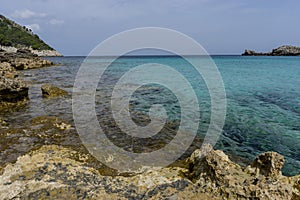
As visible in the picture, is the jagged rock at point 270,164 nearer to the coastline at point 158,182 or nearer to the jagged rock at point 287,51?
the coastline at point 158,182

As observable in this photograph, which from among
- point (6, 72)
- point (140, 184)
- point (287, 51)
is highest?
point (287, 51)

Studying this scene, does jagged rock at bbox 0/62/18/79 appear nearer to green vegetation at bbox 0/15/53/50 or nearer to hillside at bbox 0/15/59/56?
hillside at bbox 0/15/59/56

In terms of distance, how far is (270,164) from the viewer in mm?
4344

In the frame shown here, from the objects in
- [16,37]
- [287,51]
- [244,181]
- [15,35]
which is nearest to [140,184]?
[244,181]

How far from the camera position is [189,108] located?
14.1m

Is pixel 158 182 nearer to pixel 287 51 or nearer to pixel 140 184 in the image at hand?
pixel 140 184

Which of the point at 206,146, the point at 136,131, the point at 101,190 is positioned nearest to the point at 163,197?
the point at 101,190

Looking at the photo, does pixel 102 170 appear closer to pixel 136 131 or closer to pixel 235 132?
pixel 136 131

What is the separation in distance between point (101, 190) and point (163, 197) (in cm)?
101

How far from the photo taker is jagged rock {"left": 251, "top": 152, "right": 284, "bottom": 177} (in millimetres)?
4309

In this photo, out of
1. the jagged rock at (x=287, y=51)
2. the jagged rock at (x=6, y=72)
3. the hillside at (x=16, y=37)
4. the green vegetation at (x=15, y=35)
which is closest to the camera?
the jagged rock at (x=6, y=72)

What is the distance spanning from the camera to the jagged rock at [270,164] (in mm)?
4309

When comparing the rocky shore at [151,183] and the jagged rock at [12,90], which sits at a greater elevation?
the jagged rock at [12,90]

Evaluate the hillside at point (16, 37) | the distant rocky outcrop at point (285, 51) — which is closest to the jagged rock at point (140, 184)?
the hillside at point (16, 37)
